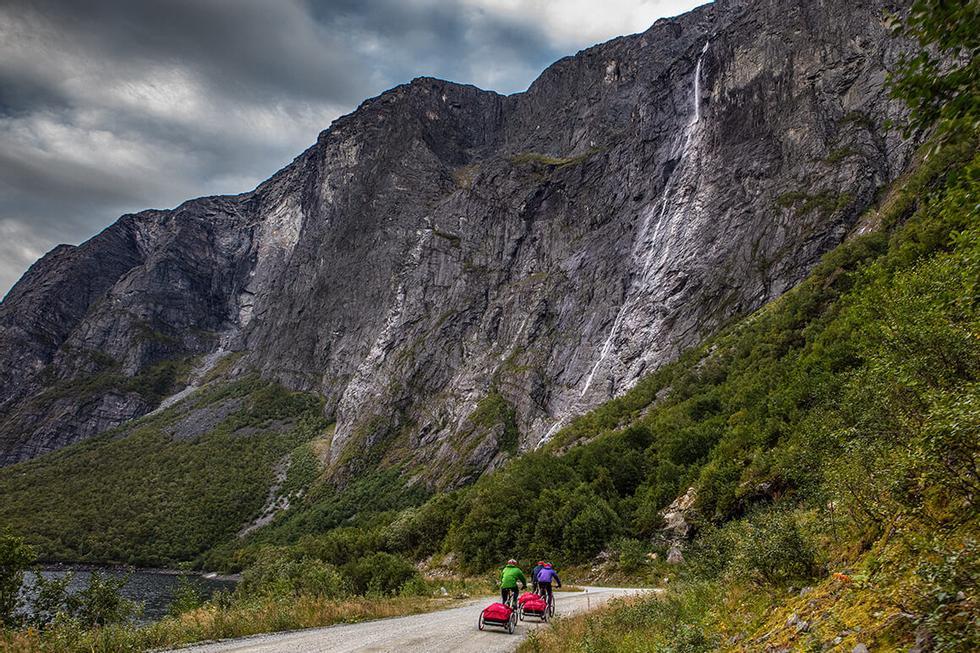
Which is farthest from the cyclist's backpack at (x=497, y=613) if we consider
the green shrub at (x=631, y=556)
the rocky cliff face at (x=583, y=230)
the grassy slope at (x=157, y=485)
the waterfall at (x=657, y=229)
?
the grassy slope at (x=157, y=485)

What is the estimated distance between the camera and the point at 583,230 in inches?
3686

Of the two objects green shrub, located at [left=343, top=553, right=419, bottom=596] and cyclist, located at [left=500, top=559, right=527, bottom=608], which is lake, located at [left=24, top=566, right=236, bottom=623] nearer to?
green shrub, located at [left=343, top=553, right=419, bottom=596]

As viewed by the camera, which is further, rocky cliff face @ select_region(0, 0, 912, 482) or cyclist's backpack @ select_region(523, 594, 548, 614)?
rocky cliff face @ select_region(0, 0, 912, 482)

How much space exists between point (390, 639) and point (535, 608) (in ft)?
16.2

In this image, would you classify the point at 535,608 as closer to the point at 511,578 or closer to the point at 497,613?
the point at 511,578

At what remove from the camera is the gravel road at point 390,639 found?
31.1 feet

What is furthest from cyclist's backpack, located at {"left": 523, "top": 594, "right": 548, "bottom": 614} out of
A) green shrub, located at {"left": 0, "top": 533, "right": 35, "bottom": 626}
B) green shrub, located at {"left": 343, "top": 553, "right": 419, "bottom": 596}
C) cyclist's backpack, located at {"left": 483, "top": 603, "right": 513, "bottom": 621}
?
green shrub, located at {"left": 0, "top": 533, "right": 35, "bottom": 626}

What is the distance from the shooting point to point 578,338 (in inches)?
3012

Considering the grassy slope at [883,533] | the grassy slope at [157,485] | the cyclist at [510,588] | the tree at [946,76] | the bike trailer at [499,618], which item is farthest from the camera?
the grassy slope at [157,485]

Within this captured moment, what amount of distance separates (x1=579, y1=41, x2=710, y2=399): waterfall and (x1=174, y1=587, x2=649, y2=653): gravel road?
5630 centimetres

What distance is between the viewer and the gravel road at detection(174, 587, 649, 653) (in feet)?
31.1

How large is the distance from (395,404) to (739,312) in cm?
6882

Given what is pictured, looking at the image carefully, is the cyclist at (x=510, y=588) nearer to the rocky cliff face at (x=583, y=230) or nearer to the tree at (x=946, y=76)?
the tree at (x=946, y=76)

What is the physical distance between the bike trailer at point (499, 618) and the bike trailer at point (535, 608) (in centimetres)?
190
